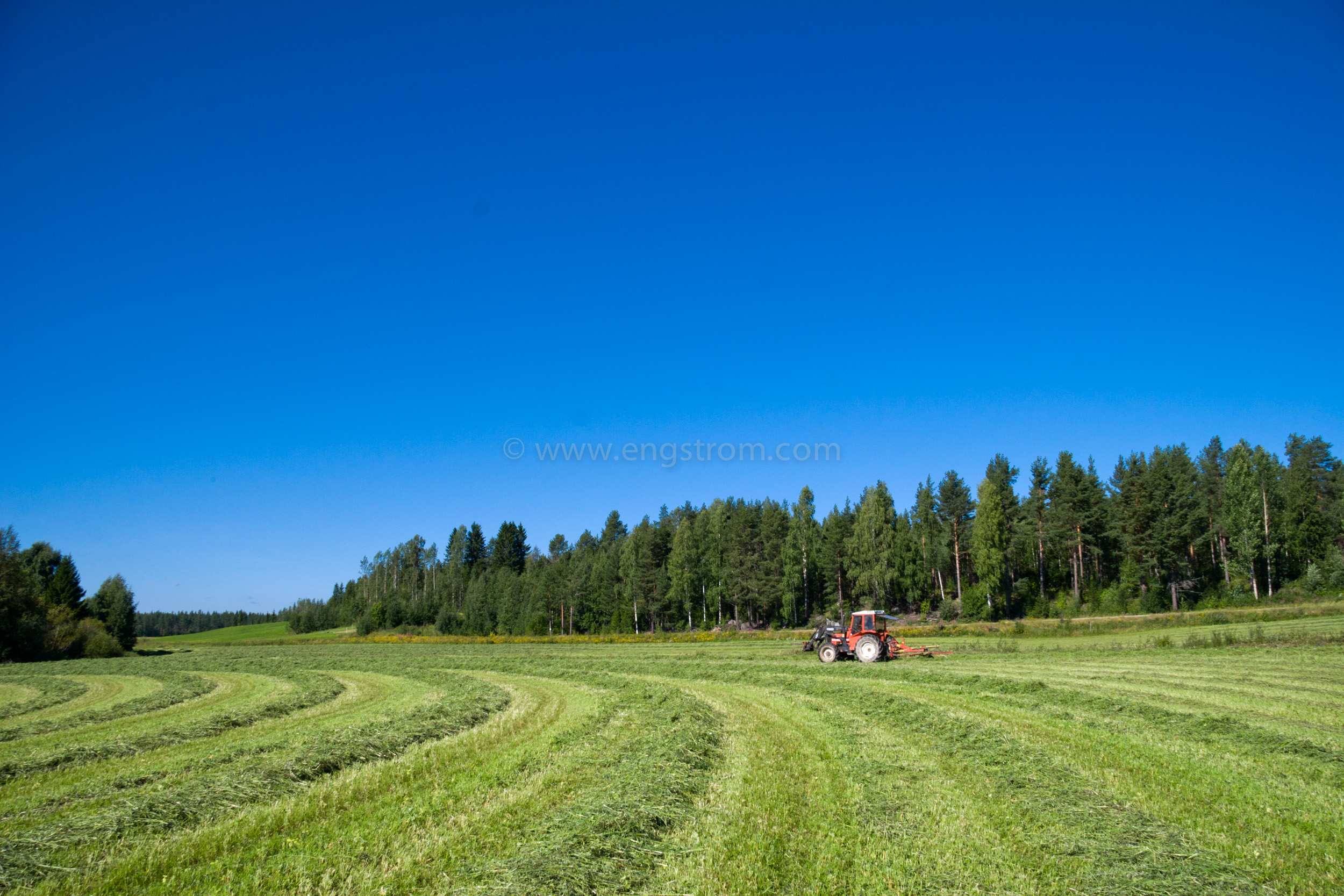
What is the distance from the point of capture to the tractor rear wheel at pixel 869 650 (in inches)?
1009

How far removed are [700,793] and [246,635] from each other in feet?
476

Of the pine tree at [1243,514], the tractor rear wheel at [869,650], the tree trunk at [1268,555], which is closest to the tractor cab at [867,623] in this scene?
the tractor rear wheel at [869,650]

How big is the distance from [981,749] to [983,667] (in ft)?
46.2

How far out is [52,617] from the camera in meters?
47.9

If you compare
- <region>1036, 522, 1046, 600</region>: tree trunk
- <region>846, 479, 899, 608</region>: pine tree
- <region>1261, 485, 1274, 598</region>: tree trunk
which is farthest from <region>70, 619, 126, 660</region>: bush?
<region>1261, 485, 1274, 598</region>: tree trunk

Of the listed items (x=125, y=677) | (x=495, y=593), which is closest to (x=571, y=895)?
(x=125, y=677)

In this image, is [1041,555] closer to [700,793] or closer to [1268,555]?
[1268,555]

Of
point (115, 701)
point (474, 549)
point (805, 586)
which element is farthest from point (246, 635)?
point (115, 701)

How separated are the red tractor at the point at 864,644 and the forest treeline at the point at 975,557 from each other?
110ft

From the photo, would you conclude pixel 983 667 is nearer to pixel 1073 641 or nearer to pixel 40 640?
pixel 1073 641

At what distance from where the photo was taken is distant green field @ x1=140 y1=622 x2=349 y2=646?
100 meters

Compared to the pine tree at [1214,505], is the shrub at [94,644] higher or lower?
lower

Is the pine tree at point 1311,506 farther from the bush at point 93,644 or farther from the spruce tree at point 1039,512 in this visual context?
the bush at point 93,644

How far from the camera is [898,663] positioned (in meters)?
24.4
